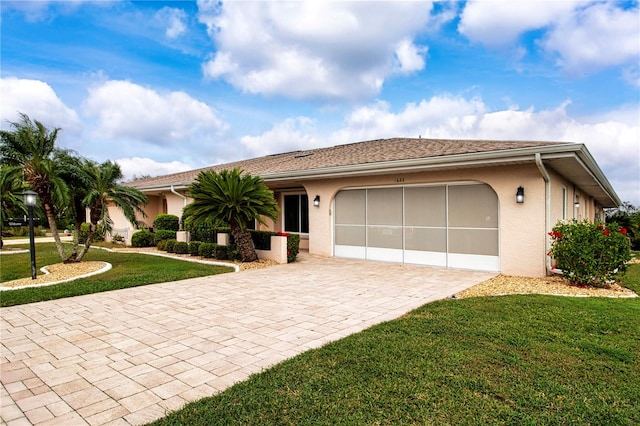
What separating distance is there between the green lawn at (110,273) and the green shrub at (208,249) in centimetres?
97

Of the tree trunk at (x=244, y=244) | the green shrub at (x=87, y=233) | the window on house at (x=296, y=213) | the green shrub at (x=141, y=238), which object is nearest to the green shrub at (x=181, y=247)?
the green shrub at (x=141, y=238)

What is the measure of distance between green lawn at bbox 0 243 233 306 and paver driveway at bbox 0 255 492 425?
0.54 meters

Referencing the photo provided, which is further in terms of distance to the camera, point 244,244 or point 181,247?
point 181,247

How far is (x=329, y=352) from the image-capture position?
14.2ft

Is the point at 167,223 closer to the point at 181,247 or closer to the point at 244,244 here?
the point at 181,247

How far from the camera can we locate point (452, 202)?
10.4m

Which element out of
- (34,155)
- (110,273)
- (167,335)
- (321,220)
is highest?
(34,155)

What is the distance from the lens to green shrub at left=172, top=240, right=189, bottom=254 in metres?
14.7

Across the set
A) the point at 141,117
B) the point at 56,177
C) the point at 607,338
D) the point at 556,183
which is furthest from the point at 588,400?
the point at 141,117

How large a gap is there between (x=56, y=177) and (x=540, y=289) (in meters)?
12.4

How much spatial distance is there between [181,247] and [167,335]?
33.5ft

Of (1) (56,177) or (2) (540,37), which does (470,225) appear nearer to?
(2) (540,37)

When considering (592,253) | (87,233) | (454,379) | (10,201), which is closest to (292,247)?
(592,253)

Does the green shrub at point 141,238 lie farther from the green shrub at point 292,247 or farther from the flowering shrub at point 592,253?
the flowering shrub at point 592,253
